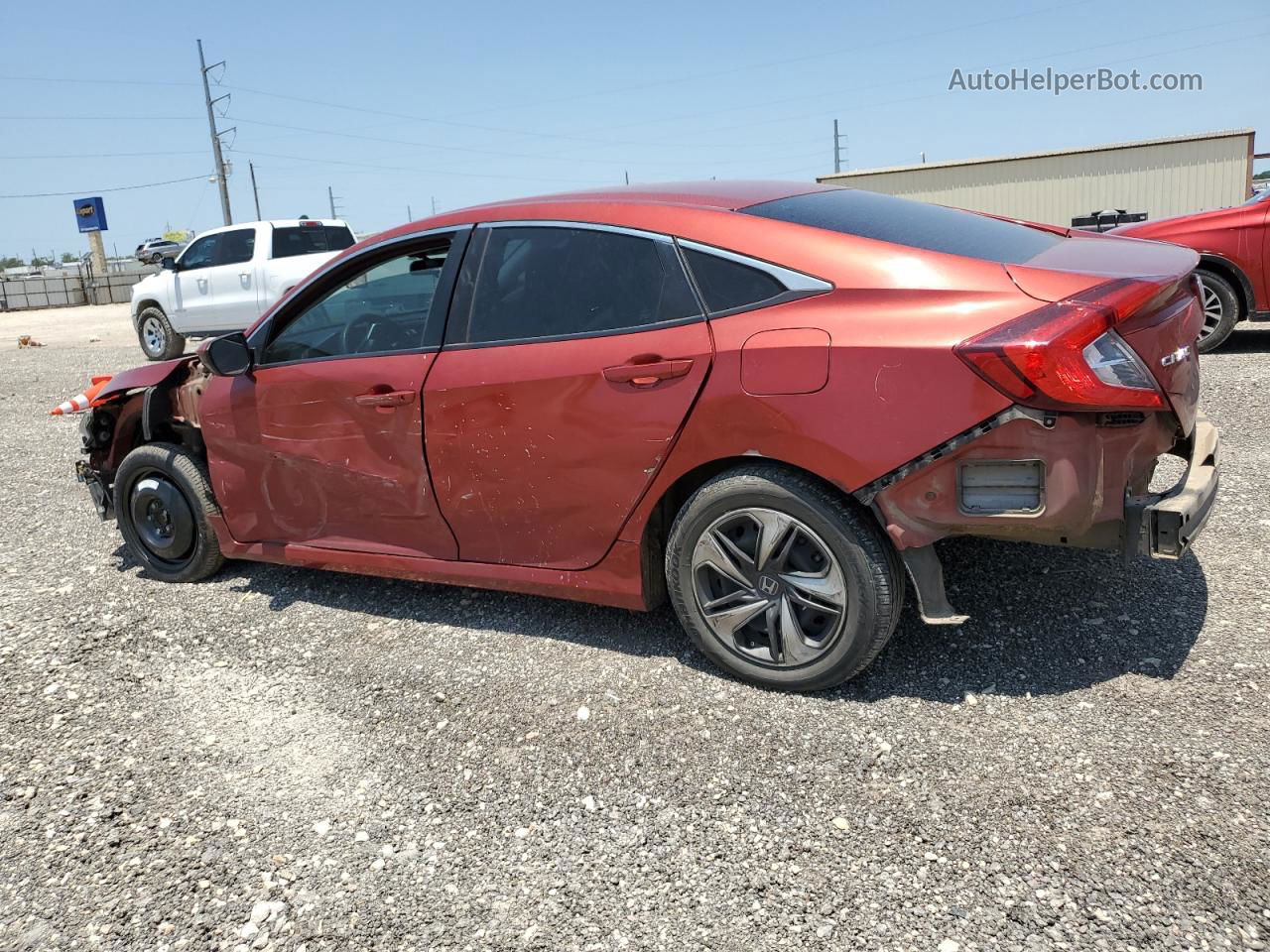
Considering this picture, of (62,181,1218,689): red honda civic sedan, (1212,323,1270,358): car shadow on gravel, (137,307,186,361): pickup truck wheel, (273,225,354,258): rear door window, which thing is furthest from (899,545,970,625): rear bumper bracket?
(137,307,186,361): pickup truck wheel

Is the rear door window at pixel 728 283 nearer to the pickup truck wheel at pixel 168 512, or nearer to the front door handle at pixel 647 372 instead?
the front door handle at pixel 647 372

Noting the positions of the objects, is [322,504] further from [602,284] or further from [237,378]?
[602,284]

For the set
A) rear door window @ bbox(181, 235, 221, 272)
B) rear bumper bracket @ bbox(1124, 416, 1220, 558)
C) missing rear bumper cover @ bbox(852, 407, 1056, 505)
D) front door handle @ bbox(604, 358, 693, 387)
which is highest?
rear door window @ bbox(181, 235, 221, 272)

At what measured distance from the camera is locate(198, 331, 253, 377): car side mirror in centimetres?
424

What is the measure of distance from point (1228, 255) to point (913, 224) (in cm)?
625

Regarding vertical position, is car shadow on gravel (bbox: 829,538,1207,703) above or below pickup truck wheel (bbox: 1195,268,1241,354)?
below

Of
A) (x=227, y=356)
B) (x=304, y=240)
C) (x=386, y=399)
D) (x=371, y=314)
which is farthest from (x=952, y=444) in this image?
(x=304, y=240)

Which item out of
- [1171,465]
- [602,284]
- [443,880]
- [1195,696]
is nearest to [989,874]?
[1195,696]

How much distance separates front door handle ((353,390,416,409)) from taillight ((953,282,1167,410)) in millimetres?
2066

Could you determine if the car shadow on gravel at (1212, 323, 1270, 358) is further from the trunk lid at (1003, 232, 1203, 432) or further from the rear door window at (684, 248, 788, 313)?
the rear door window at (684, 248, 788, 313)

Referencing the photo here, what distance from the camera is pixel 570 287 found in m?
3.57

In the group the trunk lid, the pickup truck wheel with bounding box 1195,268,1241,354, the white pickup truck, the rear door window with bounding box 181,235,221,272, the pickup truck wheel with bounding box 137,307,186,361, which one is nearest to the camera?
the trunk lid

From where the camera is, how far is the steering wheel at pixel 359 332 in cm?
409

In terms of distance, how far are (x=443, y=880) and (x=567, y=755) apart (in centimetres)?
63
